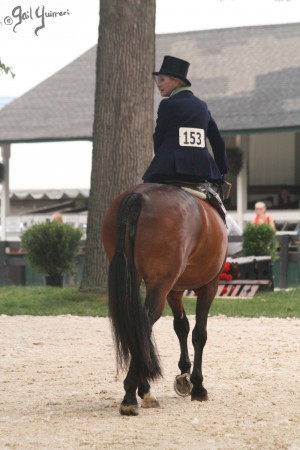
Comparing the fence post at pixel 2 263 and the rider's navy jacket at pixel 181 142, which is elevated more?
the rider's navy jacket at pixel 181 142

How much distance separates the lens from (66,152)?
108ft

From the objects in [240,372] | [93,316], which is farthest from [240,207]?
[240,372]

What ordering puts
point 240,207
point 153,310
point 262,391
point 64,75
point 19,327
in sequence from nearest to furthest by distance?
point 153,310 → point 262,391 → point 19,327 → point 240,207 → point 64,75

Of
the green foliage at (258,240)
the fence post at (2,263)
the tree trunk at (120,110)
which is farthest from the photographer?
the fence post at (2,263)

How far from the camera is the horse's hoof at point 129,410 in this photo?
26.3 feet

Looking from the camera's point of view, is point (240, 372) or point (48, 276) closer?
point (240, 372)

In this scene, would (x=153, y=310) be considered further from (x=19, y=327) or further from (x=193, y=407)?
(x=19, y=327)

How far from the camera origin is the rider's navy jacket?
28.9 feet

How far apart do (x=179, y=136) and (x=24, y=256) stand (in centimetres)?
1628

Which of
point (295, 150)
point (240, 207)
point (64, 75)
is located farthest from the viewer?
point (64, 75)

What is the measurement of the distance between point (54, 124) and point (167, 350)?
2075cm

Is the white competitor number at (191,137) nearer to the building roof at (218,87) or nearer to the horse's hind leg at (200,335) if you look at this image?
the horse's hind leg at (200,335)

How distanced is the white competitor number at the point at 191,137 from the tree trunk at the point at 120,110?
9.01 metres

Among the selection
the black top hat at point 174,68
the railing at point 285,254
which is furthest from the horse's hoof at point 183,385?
the railing at point 285,254
